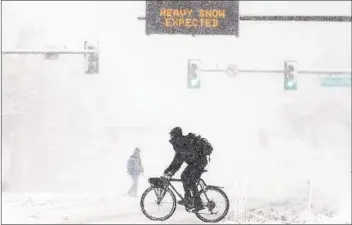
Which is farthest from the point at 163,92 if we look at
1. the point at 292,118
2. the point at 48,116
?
the point at 48,116

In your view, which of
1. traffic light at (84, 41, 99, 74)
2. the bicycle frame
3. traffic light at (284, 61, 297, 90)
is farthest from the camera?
traffic light at (284, 61, 297, 90)

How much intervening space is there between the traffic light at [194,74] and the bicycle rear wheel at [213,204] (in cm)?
833

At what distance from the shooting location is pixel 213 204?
21.0ft

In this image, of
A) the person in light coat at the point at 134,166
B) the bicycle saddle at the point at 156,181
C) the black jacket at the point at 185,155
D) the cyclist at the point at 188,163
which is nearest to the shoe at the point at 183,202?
the cyclist at the point at 188,163

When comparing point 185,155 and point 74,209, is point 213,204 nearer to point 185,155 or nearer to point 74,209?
point 185,155

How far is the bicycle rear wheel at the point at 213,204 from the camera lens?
6173 mm

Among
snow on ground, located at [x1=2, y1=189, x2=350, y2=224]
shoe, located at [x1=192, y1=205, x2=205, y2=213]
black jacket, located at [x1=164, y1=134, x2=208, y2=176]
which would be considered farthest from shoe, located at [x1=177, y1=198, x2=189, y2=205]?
snow on ground, located at [x1=2, y1=189, x2=350, y2=224]

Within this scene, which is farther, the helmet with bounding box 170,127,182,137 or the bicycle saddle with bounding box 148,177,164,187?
the bicycle saddle with bounding box 148,177,164,187

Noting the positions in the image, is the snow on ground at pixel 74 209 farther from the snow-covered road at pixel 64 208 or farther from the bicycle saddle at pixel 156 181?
the bicycle saddle at pixel 156 181

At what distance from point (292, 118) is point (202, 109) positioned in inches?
483

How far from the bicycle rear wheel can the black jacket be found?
1.19 ft

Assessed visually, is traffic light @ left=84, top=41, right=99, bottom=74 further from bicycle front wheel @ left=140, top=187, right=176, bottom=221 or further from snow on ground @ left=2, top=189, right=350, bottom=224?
bicycle front wheel @ left=140, top=187, right=176, bottom=221

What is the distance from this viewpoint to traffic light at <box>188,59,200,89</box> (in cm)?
1482

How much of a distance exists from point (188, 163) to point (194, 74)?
924cm
